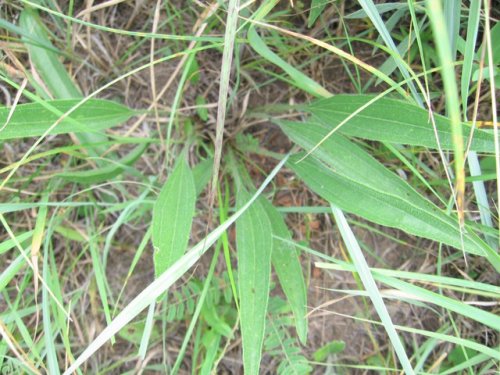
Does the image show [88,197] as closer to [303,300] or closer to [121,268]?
[121,268]

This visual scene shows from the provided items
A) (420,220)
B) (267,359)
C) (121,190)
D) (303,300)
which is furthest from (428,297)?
(121,190)

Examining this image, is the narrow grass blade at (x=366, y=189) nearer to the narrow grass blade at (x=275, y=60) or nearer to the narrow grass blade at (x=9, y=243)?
the narrow grass blade at (x=275, y=60)

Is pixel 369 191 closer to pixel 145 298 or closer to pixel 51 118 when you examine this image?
pixel 145 298

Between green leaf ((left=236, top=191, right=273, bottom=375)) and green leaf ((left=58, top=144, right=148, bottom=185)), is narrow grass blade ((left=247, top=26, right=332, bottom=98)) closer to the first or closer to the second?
green leaf ((left=236, top=191, right=273, bottom=375))

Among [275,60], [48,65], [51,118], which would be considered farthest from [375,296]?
[48,65]

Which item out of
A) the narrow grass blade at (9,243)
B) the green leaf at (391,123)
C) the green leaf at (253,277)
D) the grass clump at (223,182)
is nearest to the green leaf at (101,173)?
the grass clump at (223,182)

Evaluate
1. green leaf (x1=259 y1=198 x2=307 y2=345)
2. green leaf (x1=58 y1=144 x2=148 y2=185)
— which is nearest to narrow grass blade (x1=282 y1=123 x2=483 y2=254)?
green leaf (x1=259 y1=198 x2=307 y2=345)
